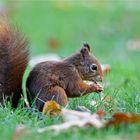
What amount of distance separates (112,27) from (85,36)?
713 mm

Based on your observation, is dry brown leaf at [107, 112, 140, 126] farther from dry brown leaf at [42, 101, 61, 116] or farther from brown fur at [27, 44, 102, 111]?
brown fur at [27, 44, 102, 111]

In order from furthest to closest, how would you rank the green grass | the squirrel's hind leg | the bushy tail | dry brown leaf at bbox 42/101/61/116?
the bushy tail < the squirrel's hind leg < dry brown leaf at bbox 42/101/61/116 < the green grass

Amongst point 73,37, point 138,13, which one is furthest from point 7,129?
point 138,13

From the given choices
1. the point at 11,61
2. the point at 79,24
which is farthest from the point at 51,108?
the point at 79,24

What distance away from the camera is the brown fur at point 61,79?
4.35m

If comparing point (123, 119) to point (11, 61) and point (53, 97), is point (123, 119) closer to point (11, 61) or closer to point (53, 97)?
point (53, 97)

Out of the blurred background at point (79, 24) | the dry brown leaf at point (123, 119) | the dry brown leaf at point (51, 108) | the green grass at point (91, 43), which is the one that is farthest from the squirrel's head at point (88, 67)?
the blurred background at point (79, 24)

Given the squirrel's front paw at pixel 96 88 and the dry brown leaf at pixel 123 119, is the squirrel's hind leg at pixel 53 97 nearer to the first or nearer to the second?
the squirrel's front paw at pixel 96 88

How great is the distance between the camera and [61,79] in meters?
4.45

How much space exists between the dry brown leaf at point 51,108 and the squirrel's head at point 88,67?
671mm

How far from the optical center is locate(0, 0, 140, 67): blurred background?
1031 centimetres

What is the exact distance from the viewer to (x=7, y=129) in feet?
11.5

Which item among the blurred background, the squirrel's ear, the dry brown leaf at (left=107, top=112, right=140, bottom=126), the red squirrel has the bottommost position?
the dry brown leaf at (left=107, top=112, right=140, bottom=126)

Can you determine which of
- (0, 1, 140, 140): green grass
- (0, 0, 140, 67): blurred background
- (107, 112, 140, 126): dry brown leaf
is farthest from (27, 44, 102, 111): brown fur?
(0, 0, 140, 67): blurred background
